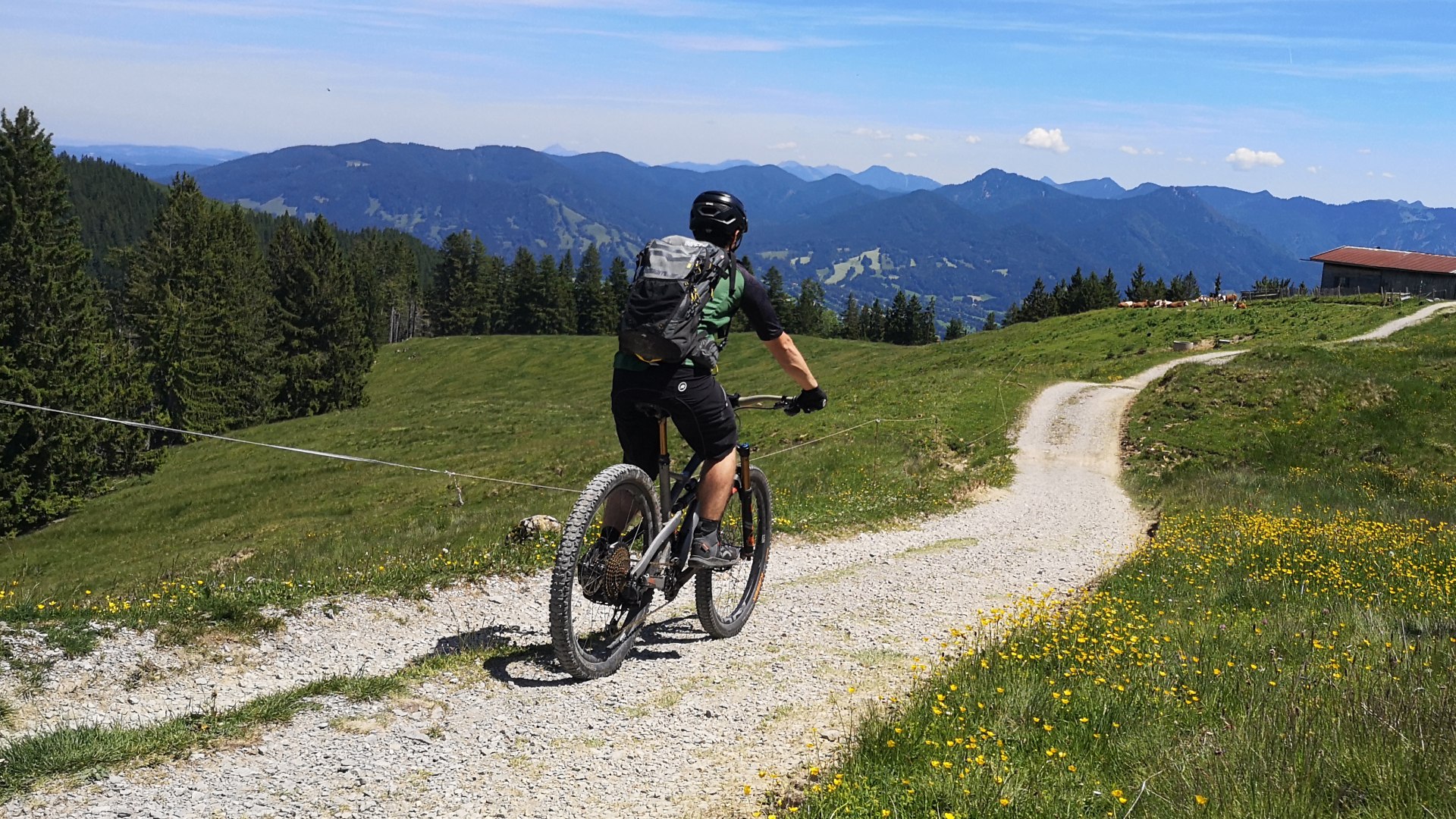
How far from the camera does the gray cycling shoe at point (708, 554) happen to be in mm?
6977

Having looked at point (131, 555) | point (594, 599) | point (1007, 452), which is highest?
point (594, 599)

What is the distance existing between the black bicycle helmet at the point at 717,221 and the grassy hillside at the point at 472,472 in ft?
15.4

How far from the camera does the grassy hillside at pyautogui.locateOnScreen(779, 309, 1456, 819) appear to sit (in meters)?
4.04

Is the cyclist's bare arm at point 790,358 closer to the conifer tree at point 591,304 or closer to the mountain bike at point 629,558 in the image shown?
the mountain bike at point 629,558

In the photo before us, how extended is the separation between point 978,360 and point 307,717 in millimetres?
47558

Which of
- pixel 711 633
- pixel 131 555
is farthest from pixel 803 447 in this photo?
pixel 131 555

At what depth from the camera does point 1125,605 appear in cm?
841

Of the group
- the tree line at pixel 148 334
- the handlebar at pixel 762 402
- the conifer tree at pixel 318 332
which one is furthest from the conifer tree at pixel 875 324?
the handlebar at pixel 762 402

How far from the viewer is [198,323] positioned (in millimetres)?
60531

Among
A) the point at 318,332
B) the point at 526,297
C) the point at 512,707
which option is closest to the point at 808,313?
the point at 526,297

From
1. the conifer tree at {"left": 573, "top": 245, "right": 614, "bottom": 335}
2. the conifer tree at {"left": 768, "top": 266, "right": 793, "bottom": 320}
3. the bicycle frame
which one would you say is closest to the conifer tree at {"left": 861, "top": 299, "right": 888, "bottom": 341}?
the conifer tree at {"left": 768, "top": 266, "right": 793, "bottom": 320}

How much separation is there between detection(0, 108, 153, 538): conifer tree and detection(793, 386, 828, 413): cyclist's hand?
37.8 meters

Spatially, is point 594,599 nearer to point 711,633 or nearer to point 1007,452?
point 711,633

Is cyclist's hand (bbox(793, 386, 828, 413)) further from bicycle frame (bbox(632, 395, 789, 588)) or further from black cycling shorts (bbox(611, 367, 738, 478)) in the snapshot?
black cycling shorts (bbox(611, 367, 738, 478))
